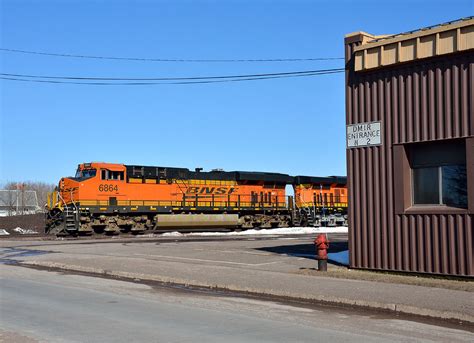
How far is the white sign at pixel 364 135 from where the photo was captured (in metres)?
14.0

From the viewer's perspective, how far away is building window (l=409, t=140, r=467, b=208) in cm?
1266

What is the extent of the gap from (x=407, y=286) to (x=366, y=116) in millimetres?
4489

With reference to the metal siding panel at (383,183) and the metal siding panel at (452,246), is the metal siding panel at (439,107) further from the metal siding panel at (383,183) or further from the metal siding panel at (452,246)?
the metal siding panel at (452,246)

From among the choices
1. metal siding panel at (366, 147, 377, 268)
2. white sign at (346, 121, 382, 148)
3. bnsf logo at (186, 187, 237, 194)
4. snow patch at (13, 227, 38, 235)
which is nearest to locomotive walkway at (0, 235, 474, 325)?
metal siding panel at (366, 147, 377, 268)

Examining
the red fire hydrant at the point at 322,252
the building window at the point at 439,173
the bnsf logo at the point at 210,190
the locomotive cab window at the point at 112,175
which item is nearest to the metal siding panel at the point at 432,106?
the building window at the point at 439,173

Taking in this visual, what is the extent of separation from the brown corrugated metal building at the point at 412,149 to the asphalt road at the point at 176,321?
415cm

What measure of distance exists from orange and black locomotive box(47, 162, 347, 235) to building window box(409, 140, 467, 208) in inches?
969

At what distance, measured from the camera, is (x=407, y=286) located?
1172 centimetres

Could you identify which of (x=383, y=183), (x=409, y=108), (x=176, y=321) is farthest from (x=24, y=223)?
(x=176, y=321)

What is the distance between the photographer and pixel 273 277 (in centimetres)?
1340

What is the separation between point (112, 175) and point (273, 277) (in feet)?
77.5

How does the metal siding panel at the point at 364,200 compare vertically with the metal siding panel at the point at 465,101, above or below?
below

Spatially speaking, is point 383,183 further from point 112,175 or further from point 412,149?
point 112,175

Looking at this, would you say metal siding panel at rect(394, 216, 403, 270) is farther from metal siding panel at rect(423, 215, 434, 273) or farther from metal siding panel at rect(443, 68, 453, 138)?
metal siding panel at rect(443, 68, 453, 138)
